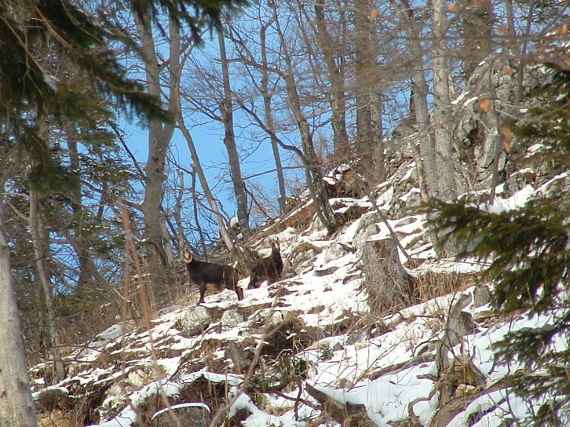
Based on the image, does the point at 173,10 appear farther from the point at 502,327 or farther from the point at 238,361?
the point at 502,327

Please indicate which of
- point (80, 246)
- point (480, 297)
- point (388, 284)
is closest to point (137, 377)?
point (388, 284)

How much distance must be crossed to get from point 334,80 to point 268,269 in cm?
750

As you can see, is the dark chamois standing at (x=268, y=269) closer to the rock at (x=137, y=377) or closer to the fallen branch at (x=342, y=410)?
the rock at (x=137, y=377)

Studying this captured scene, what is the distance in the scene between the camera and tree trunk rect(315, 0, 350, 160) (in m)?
5.09

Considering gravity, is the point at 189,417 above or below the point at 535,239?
below

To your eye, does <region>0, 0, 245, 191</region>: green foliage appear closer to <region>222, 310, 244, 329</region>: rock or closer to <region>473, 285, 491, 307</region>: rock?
<region>473, 285, 491, 307</region>: rock

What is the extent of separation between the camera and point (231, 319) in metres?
9.18

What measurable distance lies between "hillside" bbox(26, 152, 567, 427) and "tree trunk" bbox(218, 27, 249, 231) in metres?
5.96

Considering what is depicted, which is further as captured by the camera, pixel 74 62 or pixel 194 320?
pixel 194 320

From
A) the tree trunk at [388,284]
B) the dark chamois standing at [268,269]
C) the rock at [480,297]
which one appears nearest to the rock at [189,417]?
the rock at [480,297]

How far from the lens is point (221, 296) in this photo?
11.2 m

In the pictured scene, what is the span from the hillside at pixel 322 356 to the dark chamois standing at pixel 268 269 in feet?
0.73

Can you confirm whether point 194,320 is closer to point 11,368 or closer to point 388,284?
point 388,284

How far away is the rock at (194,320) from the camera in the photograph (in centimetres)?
930
